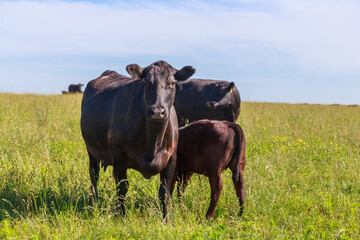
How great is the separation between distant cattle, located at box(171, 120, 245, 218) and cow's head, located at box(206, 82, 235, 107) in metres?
5.92

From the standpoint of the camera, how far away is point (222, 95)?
36.6 ft

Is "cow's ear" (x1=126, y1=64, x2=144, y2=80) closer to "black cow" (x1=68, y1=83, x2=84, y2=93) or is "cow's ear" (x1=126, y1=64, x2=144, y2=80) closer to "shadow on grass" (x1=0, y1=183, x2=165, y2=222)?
"shadow on grass" (x1=0, y1=183, x2=165, y2=222)

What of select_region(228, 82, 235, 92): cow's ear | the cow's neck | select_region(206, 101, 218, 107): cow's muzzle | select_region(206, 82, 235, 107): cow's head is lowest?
the cow's neck

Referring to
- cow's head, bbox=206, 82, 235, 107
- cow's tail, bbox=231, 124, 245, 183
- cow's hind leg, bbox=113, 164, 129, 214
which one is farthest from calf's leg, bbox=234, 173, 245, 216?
cow's head, bbox=206, 82, 235, 107

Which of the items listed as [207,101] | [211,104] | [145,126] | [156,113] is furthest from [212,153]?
[207,101]

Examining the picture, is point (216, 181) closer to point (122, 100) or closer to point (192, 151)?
point (192, 151)

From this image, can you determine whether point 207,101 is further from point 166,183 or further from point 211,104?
point 166,183

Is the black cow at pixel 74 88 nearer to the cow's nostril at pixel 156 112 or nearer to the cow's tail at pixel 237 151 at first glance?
the cow's tail at pixel 237 151

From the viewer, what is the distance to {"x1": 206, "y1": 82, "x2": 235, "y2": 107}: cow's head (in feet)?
36.1

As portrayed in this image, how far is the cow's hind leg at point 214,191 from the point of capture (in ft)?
14.6

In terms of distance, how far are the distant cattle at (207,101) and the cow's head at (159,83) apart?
6352 mm

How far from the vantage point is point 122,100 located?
15.2 ft

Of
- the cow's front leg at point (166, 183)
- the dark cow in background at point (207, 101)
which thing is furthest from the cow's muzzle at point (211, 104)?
the cow's front leg at point (166, 183)

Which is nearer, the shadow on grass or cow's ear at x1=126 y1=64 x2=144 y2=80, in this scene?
cow's ear at x1=126 y1=64 x2=144 y2=80
